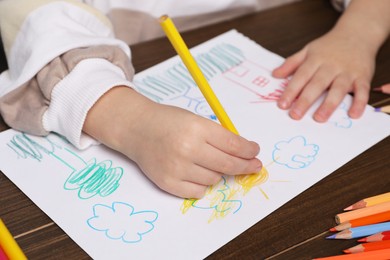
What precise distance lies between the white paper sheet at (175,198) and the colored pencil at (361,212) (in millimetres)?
46

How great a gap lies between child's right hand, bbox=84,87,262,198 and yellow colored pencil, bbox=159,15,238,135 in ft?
0.06

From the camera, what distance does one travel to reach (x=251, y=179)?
48cm

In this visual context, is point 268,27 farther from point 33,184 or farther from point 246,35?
→ point 33,184

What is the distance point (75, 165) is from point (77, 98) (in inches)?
2.7

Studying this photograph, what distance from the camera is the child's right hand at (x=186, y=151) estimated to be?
454mm

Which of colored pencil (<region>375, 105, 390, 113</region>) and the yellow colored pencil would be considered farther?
colored pencil (<region>375, 105, 390, 113</region>)

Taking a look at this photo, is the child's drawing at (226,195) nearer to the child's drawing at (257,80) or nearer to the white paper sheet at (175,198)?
the white paper sheet at (175,198)

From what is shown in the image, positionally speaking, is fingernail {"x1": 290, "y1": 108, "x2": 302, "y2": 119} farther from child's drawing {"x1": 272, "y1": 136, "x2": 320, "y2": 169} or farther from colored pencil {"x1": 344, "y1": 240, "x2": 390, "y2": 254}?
colored pencil {"x1": 344, "y1": 240, "x2": 390, "y2": 254}

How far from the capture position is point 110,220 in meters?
0.43

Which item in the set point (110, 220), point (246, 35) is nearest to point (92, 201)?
point (110, 220)

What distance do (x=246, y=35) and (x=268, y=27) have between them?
1.5 inches

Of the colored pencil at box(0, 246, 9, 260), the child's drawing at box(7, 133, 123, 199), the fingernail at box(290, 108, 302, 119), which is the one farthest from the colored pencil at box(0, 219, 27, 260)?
the fingernail at box(290, 108, 302, 119)

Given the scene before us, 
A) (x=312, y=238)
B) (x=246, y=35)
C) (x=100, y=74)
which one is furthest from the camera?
(x=246, y=35)

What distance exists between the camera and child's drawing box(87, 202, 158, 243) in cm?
42
